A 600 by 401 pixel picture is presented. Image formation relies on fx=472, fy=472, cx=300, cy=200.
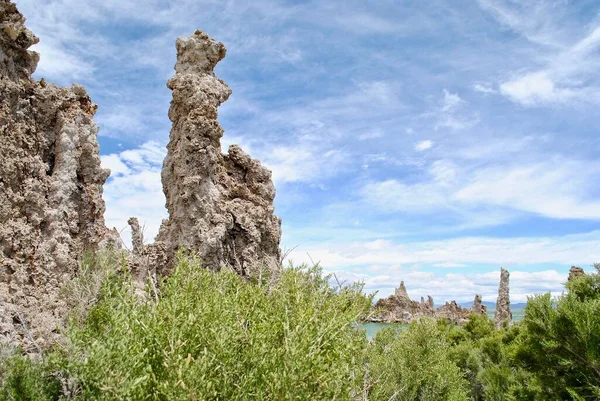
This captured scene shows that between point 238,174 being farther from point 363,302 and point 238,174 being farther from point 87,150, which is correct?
point 363,302

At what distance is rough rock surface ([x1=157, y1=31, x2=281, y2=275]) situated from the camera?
16.7 m

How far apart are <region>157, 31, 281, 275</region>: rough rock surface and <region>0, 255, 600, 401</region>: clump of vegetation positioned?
3876 mm

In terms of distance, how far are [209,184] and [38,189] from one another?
223 inches

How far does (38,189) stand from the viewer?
13070 mm

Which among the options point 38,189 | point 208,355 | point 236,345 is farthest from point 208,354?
point 38,189

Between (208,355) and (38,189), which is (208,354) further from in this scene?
(38,189)

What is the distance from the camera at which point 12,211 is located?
40.3ft

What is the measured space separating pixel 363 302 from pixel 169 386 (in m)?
6.30

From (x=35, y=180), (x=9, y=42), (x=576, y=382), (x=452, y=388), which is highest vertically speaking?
(x=9, y=42)

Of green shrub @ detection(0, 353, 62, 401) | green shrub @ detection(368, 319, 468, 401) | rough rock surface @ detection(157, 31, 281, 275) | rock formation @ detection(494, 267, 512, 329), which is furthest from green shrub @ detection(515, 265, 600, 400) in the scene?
rock formation @ detection(494, 267, 512, 329)

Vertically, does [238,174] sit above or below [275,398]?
above

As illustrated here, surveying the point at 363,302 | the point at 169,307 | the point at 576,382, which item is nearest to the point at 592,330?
the point at 576,382

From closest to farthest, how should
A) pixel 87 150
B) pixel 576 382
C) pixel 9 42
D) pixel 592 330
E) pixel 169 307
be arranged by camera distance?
pixel 169 307, pixel 592 330, pixel 576 382, pixel 9 42, pixel 87 150

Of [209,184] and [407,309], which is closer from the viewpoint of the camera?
[209,184]
